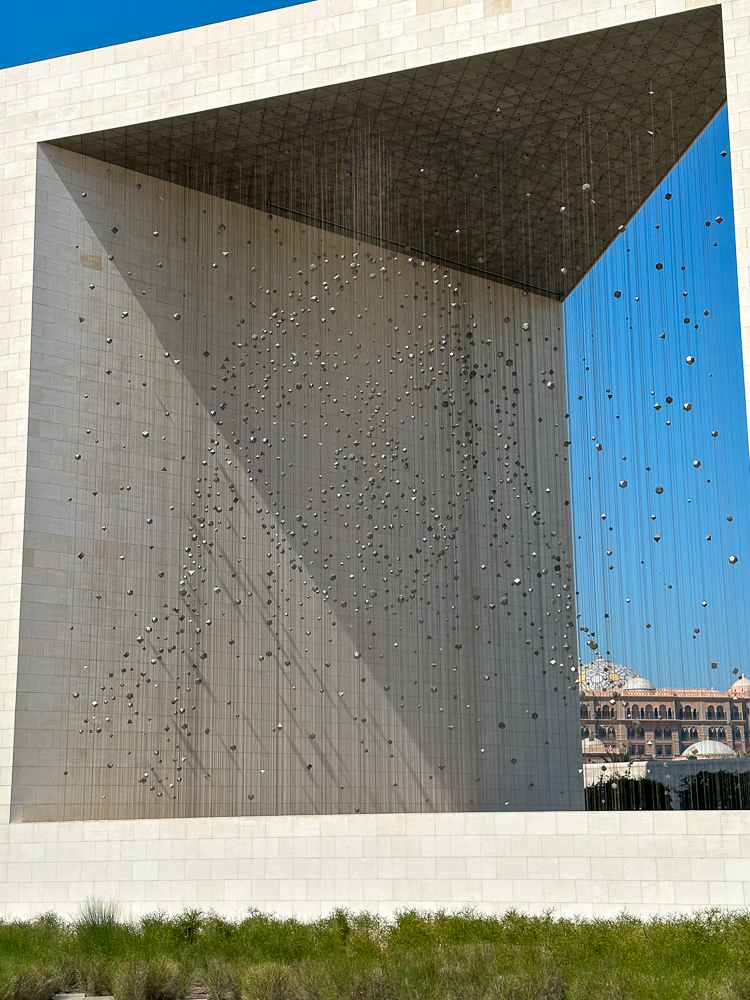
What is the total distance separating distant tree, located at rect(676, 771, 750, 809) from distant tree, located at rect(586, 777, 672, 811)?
1.05 feet

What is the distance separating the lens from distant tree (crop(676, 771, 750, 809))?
17.7 m

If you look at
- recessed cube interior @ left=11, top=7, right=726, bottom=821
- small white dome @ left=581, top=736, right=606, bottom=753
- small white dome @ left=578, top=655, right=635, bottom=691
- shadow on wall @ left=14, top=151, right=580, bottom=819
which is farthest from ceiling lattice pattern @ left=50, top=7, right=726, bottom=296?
small white dome @ left=581, top=736, right=606, bottom=753

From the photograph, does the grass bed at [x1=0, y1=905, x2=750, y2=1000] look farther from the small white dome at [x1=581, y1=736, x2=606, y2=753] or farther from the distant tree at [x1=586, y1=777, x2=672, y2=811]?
the small white dome at [x1=581, y1=736, x2=606, y2=753]

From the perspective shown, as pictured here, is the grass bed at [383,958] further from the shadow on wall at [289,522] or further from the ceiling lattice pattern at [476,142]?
the ceiling lattice pattern at [476,142]

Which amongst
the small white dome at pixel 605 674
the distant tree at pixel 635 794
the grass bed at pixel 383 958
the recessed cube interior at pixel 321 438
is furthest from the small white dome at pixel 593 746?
the grass bed at pixel 383 958

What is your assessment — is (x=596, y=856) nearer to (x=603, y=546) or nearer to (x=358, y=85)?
(x=603, y=546)

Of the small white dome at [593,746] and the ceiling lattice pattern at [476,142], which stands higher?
the ceiling lattice pattern at [476,142]

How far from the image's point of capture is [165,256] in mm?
16812

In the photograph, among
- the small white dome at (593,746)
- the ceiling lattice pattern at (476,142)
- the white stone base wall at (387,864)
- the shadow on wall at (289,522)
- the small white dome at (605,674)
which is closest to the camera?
the white stone base wall at (387,864)

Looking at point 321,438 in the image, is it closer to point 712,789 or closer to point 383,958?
point 712,789

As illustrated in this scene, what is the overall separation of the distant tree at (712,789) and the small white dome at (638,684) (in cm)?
140

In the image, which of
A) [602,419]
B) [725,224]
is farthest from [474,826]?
[725,224]

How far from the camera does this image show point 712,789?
60.0ft

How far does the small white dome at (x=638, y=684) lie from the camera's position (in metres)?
16.4
